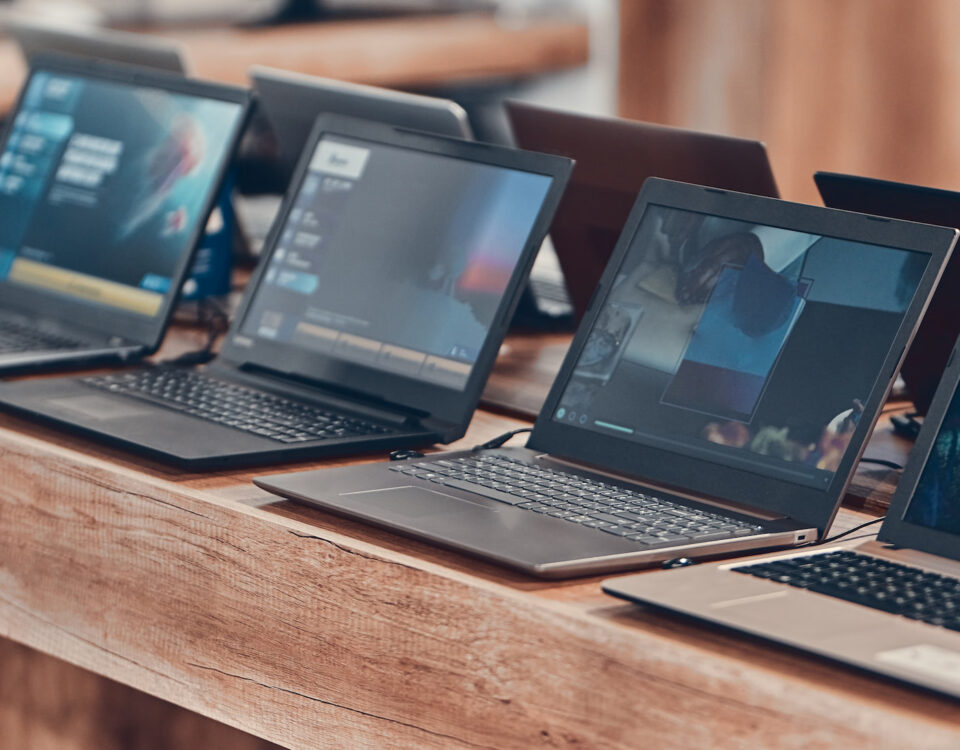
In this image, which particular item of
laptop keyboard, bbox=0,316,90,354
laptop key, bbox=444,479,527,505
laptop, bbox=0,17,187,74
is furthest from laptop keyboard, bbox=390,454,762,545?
laptop, bbox=0,17,187,74

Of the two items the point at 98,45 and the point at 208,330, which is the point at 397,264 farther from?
the point at 98,45

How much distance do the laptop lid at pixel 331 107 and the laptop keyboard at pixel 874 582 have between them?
771 millimetres

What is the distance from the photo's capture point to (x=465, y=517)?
1182 millimetres

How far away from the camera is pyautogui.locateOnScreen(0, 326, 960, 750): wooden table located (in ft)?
3.12

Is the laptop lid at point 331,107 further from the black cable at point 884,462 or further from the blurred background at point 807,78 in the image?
the blurred background at point 807,78

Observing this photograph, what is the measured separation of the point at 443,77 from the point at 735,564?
4.11 meters

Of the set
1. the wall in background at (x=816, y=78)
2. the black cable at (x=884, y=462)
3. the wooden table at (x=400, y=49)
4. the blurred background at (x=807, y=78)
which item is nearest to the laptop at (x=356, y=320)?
the black cable at (x=884, y=462)

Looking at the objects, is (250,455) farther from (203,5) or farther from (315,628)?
(203,5)

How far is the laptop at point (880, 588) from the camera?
0.92m

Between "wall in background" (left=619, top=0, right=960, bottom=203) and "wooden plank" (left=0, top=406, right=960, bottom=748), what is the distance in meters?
1.80

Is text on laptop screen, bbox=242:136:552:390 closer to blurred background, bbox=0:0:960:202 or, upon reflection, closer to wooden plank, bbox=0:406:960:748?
wooden plank, bbox=0:406:960:748

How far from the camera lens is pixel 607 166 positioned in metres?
1.70

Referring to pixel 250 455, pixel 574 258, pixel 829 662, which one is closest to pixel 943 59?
pixel 574 258

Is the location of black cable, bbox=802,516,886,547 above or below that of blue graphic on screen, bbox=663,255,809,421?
below
